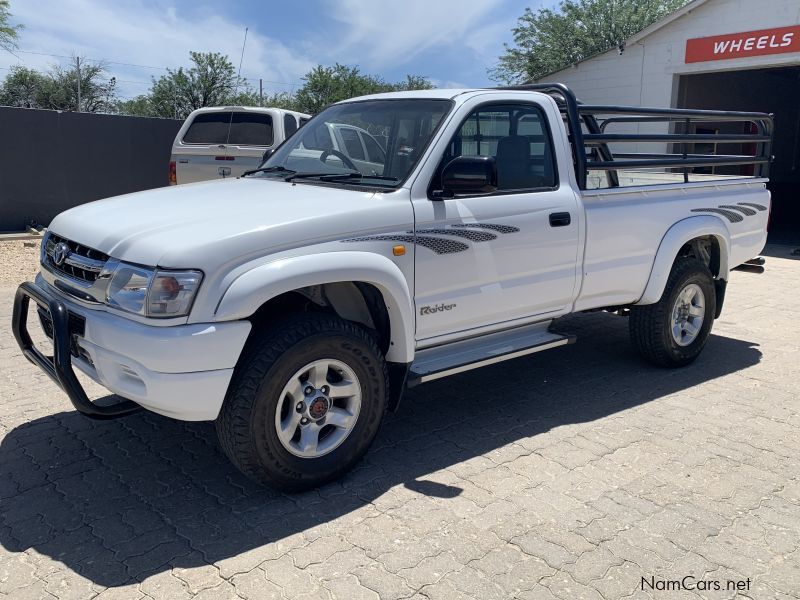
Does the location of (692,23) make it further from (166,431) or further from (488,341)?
(166,431)

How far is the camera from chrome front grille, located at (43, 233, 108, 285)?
3457 mm

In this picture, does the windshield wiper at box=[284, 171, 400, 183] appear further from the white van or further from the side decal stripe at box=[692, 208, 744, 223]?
the white van

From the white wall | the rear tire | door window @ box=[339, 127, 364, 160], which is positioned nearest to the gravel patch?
door window @ box=[339, 127, 364, 160]

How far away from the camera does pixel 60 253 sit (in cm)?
373

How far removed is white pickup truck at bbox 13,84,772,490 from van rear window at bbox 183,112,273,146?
5266 mm

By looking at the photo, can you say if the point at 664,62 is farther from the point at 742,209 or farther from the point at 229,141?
the point at 742,209

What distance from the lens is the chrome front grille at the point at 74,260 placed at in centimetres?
346

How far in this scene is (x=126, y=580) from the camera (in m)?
2.93

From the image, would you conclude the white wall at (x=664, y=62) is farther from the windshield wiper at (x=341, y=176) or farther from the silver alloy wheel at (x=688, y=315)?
the windshield wiper at (x=341, y=176)

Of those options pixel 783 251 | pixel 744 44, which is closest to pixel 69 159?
pixel 744 44

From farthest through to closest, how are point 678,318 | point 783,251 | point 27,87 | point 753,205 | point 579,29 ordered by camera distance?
point 27,87 < point 579,29 < point 783,251 < point 753,205 < point 678,318

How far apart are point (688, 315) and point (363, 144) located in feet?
10.0

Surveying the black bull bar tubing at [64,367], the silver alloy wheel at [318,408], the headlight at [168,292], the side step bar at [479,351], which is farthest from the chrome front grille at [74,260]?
the side step bar at [479,351]

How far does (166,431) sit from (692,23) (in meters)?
14.0
